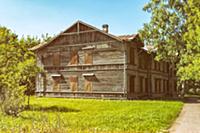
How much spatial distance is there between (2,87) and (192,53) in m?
19.8

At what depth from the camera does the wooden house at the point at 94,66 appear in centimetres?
3697

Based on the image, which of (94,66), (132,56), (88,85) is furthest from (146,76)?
(88,85)

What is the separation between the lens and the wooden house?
3697 cm

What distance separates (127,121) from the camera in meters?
16.3

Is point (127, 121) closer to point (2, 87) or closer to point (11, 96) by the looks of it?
point (11, 96)

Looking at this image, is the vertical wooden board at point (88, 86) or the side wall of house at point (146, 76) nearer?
the side wall of house at point (146, 76)

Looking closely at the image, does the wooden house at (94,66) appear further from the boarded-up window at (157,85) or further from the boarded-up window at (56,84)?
the boarded-up window at (157,85)

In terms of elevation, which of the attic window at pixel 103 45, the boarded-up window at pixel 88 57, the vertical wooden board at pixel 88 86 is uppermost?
the attic window at pixel 103 45

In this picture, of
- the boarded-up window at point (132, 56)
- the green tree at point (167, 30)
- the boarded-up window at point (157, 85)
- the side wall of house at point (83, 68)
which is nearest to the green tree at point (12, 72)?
the side wall of house at point (83, 68)

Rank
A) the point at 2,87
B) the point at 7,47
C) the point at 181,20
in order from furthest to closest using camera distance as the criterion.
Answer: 1. the point at 181,20
2. the point at 7,47
3. the point at 2,87

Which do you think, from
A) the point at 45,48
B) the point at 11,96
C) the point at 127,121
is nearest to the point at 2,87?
the point at 11,96

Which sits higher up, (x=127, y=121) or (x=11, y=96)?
(x=11, y=96)

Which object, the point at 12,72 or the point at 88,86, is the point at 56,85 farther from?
the point at 12,72

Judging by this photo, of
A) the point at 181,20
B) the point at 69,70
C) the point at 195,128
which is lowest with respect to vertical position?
the point at 195,128
